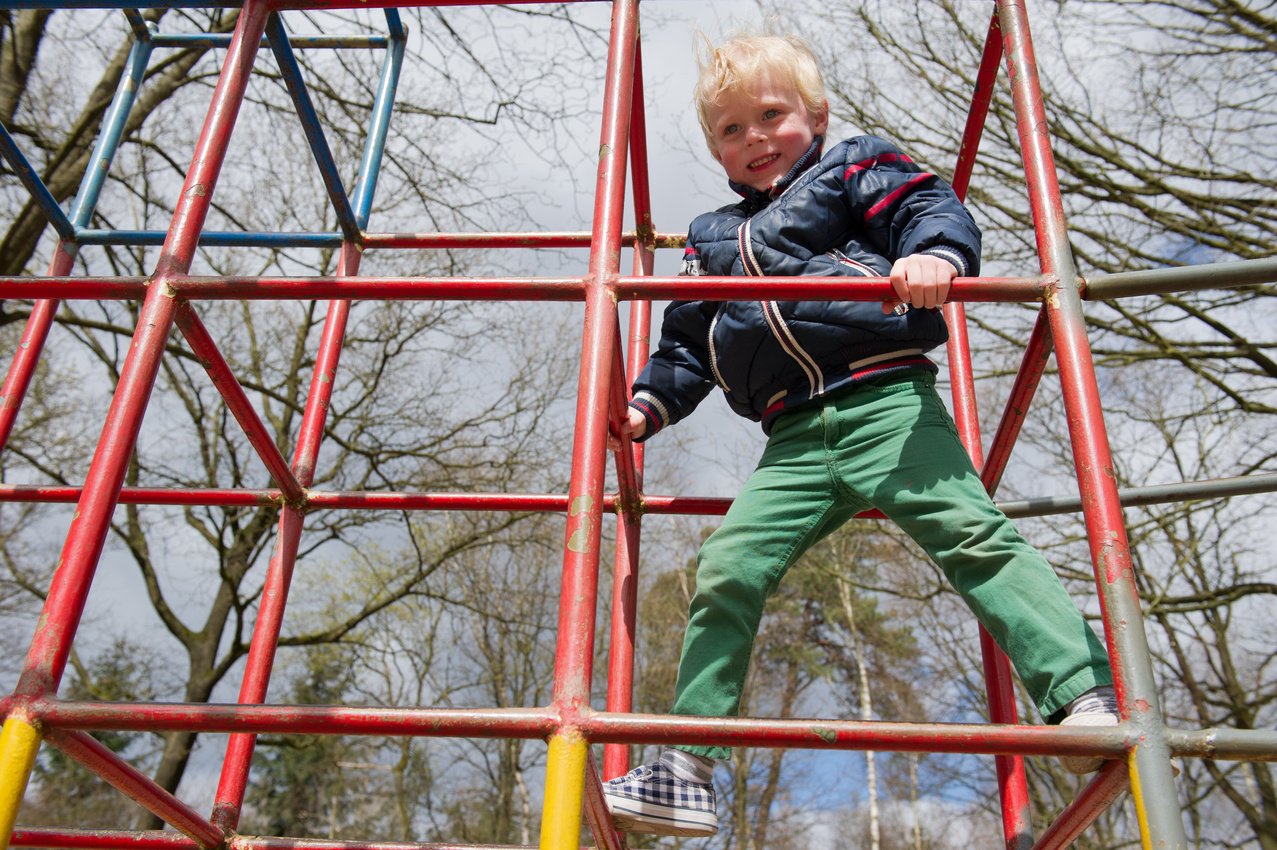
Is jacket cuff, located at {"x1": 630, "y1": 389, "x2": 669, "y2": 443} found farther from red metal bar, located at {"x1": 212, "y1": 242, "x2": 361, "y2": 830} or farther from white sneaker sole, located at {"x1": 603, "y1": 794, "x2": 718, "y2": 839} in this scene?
red metal bar, located at {"x1": 212, "y1": 242, "x2": 361, "y2": 830}

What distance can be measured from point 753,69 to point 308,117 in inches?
40.5

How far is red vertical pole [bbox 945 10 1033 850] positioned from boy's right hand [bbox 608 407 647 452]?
60 centimetres

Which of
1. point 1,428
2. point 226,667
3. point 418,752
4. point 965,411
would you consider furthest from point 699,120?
point 418,752

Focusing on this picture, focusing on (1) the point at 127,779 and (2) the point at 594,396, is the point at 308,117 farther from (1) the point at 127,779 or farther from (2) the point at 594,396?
(1) the point at 127,779

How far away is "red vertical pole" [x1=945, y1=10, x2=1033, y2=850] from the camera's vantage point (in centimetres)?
168

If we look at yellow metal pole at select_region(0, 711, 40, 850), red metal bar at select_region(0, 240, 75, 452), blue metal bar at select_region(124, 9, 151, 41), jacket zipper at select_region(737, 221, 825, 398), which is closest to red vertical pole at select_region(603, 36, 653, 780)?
jacket zipper at select_region(737, 221, 825, 398)

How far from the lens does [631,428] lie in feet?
6.01

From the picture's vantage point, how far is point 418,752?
15969mm

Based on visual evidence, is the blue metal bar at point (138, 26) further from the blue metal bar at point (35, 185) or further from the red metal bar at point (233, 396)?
the red metal bar at point (233, 396)

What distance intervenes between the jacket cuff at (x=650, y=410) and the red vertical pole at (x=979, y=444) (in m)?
0.57

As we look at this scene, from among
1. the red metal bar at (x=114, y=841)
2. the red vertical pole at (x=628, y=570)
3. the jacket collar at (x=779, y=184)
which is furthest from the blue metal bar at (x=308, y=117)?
the red metal bar at (x=114, y=841)

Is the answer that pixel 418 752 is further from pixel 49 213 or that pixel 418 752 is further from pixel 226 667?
pixel 49 213

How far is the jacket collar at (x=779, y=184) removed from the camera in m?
1.85

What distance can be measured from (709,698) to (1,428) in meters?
1.96
